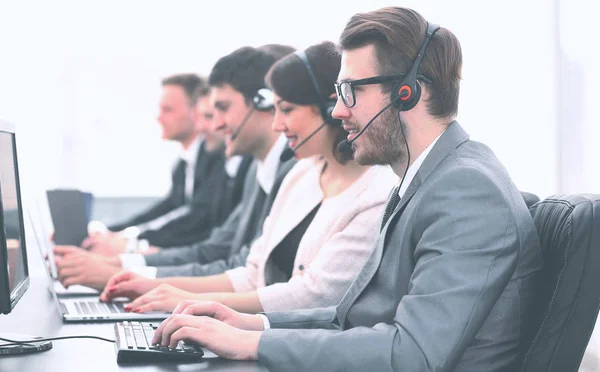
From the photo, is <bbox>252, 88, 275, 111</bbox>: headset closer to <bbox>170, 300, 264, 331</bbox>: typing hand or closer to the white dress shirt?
<bbox>170, 300, 264, 331</bbox>: typing hand

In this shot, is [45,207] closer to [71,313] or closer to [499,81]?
[71,313]

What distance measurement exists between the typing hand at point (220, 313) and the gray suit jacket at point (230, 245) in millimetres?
900

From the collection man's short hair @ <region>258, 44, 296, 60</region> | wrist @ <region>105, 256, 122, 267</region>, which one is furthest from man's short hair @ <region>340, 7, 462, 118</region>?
wrist @ <region>105, 256, 122, 267</region>

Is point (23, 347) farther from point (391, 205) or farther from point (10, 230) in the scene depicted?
point (391, 205)

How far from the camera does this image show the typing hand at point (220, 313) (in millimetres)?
1400

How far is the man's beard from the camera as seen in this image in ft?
4.59

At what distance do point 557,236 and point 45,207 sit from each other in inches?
85.9

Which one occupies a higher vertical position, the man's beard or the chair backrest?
the man's beard

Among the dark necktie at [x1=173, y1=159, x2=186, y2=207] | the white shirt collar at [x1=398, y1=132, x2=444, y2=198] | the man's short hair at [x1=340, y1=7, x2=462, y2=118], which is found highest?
the man's short hair at [x1=340, y1=7, x2=462, y2=118]

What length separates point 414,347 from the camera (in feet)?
3.71

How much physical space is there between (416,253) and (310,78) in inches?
36.2

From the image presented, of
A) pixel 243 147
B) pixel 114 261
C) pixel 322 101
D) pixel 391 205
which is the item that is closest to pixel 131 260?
pixel 114 261

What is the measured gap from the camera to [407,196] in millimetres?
1299

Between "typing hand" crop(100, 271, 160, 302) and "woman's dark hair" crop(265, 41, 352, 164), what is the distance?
1.95 ft
